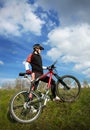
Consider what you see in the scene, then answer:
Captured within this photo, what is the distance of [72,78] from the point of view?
11297 mm

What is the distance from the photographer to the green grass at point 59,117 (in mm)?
9609

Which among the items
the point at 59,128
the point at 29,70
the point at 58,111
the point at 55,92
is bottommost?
the point at 59,128

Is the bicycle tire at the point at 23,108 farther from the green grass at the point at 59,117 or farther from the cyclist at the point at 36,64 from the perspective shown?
the cyclist at the point at 36,64

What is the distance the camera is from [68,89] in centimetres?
1141

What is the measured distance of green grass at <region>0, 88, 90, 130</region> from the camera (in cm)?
961

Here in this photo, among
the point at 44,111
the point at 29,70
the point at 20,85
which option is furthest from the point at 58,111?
the point at 20,85

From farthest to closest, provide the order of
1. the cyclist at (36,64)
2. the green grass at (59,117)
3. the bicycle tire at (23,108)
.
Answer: the cyclist at (36,64) < the bicycle tire at (23,108) < the green grass at (59,117)

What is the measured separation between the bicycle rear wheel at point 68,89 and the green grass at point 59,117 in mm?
276

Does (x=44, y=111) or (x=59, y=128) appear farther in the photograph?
(x=44, y=111)

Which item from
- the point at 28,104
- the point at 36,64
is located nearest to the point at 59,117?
the point at 28,104

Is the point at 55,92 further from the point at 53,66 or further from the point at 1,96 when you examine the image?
the point at 1,96

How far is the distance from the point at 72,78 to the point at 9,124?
11.1ft

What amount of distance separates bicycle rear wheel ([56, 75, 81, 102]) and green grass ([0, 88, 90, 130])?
276 millimetres

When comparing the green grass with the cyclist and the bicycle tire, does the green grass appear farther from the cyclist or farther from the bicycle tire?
the cyclist
